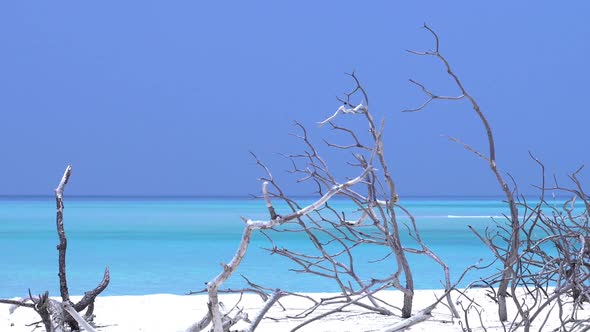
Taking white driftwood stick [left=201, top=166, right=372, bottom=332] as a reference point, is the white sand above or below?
above

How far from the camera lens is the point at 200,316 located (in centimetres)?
670

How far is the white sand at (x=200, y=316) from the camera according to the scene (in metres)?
5.76

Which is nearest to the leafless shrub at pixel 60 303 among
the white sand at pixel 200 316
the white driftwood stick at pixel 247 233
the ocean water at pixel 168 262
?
the white sand at pixel 200 316

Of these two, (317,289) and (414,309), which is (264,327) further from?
(317,289)

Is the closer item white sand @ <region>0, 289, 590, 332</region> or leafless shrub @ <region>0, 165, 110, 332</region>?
leafless shrub @ <region>0, 165, 110, 332</region>

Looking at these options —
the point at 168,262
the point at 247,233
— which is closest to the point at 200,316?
the point at 247,233

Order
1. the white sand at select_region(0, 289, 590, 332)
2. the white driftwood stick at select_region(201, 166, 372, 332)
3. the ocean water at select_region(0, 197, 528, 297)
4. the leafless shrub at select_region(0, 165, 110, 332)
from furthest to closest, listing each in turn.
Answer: the ocean water at select_region(0, 197, 528, 297), the white sand at select_region(0, 289, 590, 332), the leafless shrub at select_region(0, 165, 110, 332), the white driftwood stick at select_region(201, 166, 372, 332)

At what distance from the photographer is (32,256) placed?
814 inches

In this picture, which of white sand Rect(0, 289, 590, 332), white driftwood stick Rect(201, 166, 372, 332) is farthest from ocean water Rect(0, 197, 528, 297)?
white driftwood stick Rect(201, 166, 372, 332)

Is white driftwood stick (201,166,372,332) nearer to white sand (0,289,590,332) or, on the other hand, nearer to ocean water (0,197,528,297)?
white sand (0,289,590,332)

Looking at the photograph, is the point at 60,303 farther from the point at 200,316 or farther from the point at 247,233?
the point at 200,316

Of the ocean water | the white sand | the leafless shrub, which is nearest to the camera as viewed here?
the leafless shrub

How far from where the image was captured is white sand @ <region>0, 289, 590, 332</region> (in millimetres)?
5758

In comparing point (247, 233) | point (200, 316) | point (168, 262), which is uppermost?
point (168, 262)
